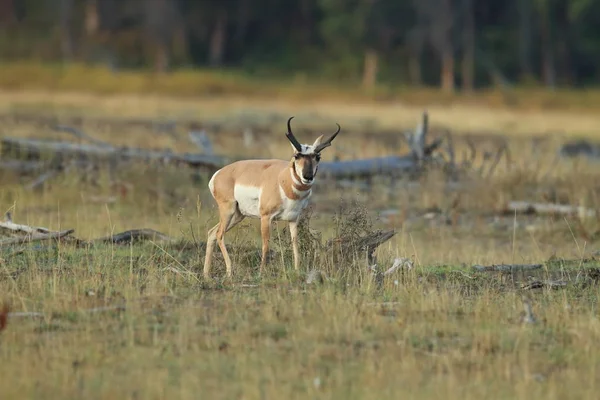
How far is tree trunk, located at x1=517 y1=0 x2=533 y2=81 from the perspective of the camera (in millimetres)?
57469

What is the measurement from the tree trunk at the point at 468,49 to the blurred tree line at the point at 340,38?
0.07 metres

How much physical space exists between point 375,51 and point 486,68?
19.0 ft

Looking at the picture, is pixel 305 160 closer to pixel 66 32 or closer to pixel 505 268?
pixel 505 268

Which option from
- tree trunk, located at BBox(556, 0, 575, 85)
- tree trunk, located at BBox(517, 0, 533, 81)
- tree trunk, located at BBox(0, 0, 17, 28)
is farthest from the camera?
tree trunk, located at BBox(0, 0, 17, 28)

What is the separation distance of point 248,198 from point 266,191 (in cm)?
28

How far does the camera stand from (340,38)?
5953cm

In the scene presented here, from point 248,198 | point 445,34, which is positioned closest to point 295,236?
point 248,198

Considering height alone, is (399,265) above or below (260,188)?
below

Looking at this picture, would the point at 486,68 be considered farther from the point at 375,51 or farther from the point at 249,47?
the point at 249,47

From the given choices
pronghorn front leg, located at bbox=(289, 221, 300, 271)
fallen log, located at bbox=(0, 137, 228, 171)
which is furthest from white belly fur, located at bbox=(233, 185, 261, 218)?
fallen log, located at bbox=(0, 137, 228, 171)

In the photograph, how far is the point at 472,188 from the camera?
19.1 meters

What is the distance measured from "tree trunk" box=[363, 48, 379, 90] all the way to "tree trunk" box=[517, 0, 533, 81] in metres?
7.31

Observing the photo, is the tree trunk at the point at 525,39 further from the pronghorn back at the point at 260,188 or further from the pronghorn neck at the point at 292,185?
the pronghorn neck at the point at 292,185

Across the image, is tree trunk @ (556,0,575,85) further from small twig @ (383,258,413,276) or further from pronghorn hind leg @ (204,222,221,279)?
pronghorn hind leg @ (204,222,221,279)
